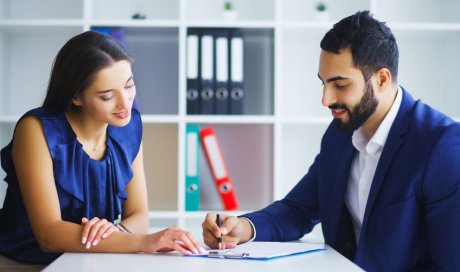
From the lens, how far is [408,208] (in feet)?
5.01

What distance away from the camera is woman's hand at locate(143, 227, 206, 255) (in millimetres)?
1339

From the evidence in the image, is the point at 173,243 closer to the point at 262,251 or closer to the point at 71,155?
the point at 262,251

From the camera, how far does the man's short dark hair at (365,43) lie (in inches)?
68.2

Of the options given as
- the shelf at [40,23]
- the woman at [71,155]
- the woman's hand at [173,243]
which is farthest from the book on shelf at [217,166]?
the woman's hand at [173,243]

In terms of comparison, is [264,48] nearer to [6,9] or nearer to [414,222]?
[6,9]

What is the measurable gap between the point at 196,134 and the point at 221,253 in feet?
5.64

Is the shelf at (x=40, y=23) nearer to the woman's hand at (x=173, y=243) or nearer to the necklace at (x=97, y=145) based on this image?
the necklace at (x=97, y=145)

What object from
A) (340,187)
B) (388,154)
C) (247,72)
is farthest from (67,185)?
(247,72)

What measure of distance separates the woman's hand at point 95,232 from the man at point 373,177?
23 cm

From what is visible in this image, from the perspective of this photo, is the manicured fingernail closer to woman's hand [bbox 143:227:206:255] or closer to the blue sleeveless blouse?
woman's hand [bbox 143:227:206:255]

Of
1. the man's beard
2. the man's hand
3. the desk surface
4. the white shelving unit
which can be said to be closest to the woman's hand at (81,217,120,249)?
the desk surface

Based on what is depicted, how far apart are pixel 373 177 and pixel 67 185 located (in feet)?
2.59

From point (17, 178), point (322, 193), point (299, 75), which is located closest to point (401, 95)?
point (322, 193)

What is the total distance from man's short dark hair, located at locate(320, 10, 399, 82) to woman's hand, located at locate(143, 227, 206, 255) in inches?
27.3
